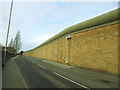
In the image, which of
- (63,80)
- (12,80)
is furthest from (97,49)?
(12,80)

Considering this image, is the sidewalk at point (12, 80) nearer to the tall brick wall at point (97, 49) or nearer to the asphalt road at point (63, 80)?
the asphalt road at point (63, 80)

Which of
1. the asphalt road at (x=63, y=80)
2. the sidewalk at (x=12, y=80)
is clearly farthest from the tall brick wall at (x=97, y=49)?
the sidewalk at (x=12, y=80)

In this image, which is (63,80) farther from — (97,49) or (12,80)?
(97,49)

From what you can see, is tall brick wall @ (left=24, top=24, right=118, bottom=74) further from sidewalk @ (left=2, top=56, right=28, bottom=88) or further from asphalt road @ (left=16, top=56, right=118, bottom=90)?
sidewalk @ (left=2, top=56, right=28, bottom=88)

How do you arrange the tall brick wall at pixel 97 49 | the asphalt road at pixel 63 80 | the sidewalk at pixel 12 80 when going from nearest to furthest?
1. the sidewalk at pixel 12 80
2. the asphalt road at pixel 63 80
3. the tall brick wall at pixel 97 49

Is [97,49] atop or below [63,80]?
atop

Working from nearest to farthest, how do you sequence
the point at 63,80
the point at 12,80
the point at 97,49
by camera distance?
the point at 12,80
the point at 63,80
the point at 97,49

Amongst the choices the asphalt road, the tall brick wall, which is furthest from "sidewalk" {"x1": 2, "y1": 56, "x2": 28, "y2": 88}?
the tall brick wall

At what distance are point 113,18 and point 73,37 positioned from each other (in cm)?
662

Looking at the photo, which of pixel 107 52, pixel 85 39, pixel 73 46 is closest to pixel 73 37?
pixel 73 46

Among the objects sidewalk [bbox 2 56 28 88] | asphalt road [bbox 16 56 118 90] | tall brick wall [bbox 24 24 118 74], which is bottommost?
asphalt road [bbox 16 56 118 90]

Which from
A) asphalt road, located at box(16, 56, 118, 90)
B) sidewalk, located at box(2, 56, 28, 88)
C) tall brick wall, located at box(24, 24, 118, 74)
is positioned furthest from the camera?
tall brick wall, located at box(24, 24, 118, 74)

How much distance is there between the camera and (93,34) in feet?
36.2

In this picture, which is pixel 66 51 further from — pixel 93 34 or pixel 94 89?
pixel 94 89
